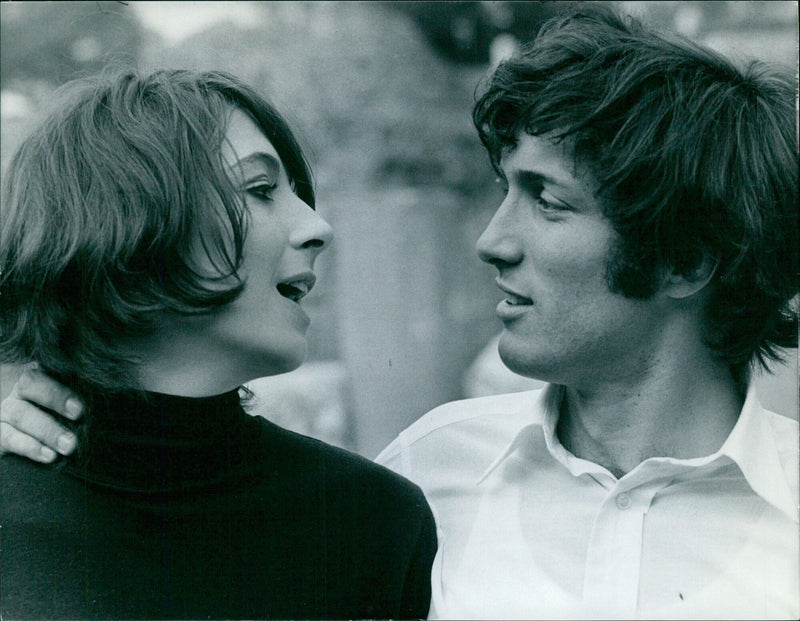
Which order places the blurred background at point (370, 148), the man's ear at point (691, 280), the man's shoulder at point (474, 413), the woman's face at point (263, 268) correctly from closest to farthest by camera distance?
the woman's face at point (263, 268) < the man's ear at point (691, 280) < the man's shoulder at point (474, 413) < the blurred background at point (370, 148)

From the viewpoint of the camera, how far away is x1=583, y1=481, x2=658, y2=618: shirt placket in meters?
1.47

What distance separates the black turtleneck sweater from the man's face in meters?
0.46

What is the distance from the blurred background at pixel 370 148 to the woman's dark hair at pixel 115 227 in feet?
Answer: 2.20

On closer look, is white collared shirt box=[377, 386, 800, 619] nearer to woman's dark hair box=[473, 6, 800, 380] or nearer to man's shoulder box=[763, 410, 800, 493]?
man's shoulder box=[763, 410, 800, 493]

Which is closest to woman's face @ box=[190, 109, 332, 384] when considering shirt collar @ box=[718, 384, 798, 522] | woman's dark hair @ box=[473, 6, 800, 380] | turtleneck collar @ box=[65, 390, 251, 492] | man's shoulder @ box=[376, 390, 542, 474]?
turtleneck collar @ box=[65, 390, 251, 492]

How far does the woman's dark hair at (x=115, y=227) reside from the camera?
1536 mm

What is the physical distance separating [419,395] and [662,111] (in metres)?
0.93

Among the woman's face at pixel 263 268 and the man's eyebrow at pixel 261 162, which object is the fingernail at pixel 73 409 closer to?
the woman's face at pixel 263 268

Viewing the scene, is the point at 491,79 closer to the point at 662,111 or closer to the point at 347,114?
the point at 662,111

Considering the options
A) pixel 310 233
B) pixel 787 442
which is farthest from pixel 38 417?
pixel 787 442

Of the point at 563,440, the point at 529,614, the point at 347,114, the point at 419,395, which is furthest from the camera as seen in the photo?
the point at 347,114

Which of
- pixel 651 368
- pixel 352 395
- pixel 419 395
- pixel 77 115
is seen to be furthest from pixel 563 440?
pixel 77 115

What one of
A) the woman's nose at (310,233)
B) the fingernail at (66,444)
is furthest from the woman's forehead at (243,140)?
the fingernail at (66,444)

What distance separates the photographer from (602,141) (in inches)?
65.4
